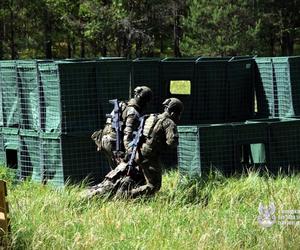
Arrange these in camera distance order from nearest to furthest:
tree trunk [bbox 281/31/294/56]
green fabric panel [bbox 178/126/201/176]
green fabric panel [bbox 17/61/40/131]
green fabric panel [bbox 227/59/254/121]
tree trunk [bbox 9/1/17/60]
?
green fabric panel [bbox 178/126/201/176]
green fabric panel [bbox 17/61/40/131]
green fabric panel [bbox 227/59/254/121]
tree trunk [bbox 9/1/17/60]
tree trunk [bbox 281/31/294/56]

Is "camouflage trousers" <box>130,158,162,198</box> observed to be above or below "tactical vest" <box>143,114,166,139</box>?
below

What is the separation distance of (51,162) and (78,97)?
3.34 ft

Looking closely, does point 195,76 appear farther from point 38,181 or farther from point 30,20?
point 30,20

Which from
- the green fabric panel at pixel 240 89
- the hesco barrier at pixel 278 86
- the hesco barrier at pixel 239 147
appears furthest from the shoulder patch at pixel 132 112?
the hesco barrier at pixel 278 86

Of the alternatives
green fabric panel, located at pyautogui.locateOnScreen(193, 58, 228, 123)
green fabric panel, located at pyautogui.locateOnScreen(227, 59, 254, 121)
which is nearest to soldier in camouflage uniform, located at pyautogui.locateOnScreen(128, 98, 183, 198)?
Answer: green fabric panel, located at pyautogui.locateOnScreen(193, 58, 228, 123)

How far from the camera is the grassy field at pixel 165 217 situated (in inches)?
220

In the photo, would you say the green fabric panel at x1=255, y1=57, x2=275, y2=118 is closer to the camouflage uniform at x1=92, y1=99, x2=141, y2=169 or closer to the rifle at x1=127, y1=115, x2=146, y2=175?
the camouflage uniform at x1=92, y1=99, x2=141, y2=169

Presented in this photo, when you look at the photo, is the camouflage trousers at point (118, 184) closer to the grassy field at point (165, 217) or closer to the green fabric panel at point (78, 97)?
the grassy field at point (165, 217)

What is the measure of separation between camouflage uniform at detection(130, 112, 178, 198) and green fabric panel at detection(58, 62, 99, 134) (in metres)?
1.76

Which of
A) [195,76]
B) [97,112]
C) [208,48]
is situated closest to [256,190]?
[97,112]

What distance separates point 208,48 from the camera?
101ft

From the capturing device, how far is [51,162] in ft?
30.0

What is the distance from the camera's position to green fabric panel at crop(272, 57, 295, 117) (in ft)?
36.5

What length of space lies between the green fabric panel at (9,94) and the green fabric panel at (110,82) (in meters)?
1.35
